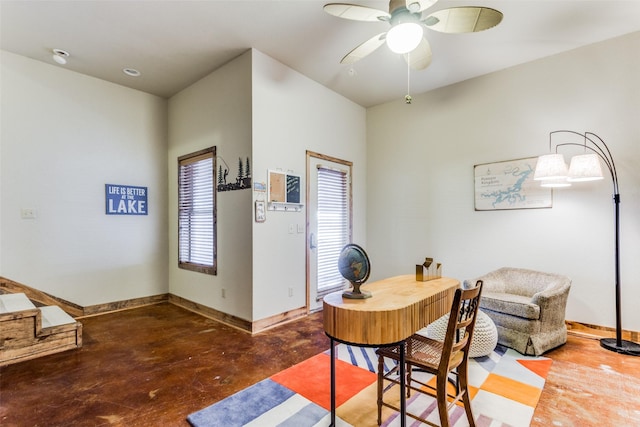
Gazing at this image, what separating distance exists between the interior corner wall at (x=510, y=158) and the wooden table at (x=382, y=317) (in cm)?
262

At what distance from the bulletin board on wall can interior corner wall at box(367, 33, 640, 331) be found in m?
1.69

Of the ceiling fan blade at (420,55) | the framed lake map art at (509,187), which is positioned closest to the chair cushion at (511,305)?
the framed lake map art at (509,187)

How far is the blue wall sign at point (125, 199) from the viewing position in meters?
4.34

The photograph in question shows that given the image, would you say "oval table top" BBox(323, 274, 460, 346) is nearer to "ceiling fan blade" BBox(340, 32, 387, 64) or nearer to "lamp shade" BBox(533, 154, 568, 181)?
"ceiling fan blade" BBox(340, 32, 387, 64)

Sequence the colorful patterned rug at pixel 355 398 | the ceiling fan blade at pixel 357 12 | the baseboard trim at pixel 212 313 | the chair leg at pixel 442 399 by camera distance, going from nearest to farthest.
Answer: the chair leg at pixel 442 399
the colorful patterned rug at pixel 355 398
the ceiling fan blade at pixel 357 12
the baseboard trim at pixel 212 313

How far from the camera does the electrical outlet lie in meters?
3.67

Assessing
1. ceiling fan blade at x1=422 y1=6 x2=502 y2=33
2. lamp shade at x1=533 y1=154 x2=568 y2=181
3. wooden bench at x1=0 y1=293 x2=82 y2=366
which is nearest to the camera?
ceiling fan blade at x1=422 y1=6 x2=502 y2=33

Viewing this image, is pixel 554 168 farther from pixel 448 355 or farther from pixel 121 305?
pixel 121 305

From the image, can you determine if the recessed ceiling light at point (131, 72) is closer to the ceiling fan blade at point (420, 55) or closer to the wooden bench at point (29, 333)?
the wooden bench at point (29, 333)

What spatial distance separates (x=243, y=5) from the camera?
2.80 metres

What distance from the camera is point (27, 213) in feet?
12.1

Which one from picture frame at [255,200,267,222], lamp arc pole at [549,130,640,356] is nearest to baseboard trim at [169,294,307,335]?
picture frame at [255,200,267,222]

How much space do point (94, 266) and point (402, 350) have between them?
14.3 ft

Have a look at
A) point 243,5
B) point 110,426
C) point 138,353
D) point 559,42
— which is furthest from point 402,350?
point 559,42
